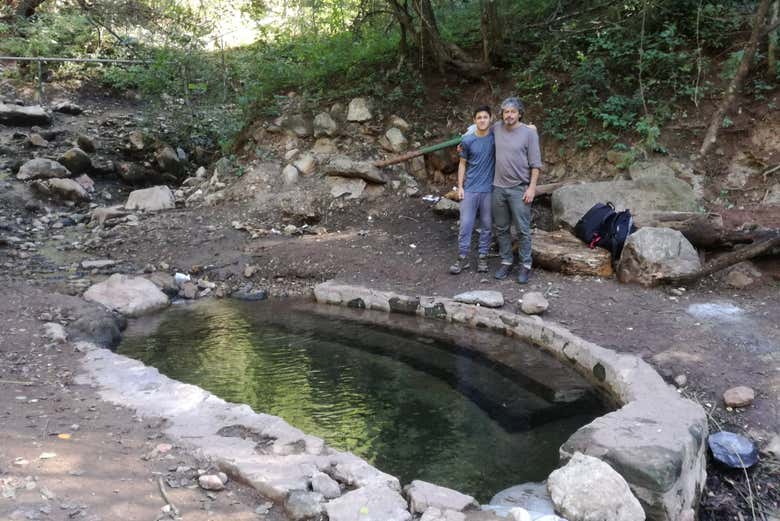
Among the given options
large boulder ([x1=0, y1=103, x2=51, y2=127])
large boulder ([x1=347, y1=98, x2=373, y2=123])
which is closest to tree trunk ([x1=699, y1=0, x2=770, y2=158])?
large boulder ([x1=347, y1=98, x2=373, y2=123])

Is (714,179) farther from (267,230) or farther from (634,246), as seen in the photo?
(267,230)

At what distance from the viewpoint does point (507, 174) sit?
634 cm

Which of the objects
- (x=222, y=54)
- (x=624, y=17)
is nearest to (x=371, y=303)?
(x=624, y=17)

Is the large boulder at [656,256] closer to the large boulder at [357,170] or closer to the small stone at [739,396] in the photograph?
the small stone at [739,396]

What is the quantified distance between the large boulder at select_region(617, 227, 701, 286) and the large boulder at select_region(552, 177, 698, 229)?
107cm

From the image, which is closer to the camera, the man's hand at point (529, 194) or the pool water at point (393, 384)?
the pool water at point (393, 384)

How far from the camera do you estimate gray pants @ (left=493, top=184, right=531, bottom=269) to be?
21.0 ft

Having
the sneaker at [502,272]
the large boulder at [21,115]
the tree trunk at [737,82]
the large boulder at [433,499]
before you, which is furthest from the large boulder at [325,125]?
the large boulder at [433,499]

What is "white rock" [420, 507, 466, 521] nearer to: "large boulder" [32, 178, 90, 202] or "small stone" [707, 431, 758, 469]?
"small stone" [707, 431, 758, 469]

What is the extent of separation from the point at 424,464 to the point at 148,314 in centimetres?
410

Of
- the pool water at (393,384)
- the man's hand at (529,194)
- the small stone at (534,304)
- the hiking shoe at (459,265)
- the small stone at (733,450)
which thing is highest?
the man's hand at (529,194)

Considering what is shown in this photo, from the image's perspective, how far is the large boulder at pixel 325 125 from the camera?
10114 mm

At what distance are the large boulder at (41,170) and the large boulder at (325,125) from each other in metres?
4.61

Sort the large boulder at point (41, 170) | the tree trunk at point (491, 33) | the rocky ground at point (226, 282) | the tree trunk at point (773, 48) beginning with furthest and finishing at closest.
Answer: the large boulder at point (41, 170)
the tree trunk at point (491, 33)
the tree trunk at point (773, 48)
the rocky ground at point (226, 282)
